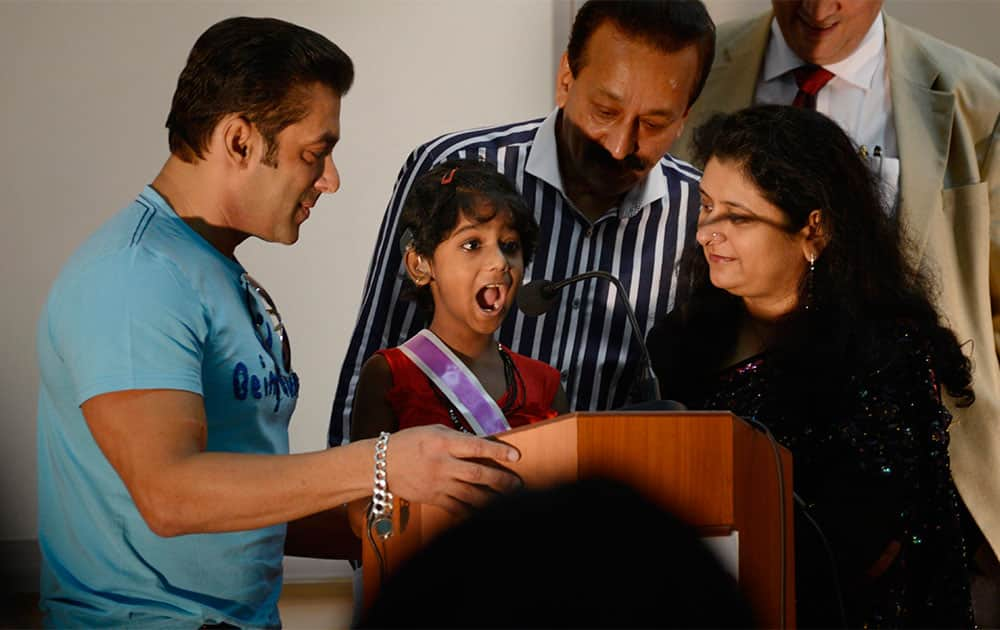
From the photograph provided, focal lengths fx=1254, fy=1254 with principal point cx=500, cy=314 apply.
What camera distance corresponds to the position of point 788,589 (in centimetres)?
165

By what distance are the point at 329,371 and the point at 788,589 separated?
96.2 inches

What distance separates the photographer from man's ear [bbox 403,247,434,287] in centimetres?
228

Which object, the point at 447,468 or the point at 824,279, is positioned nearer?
the point at 447,468

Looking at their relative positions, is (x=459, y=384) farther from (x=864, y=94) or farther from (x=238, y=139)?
(x=864, y=94)

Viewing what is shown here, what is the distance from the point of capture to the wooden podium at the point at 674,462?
54.4 inches

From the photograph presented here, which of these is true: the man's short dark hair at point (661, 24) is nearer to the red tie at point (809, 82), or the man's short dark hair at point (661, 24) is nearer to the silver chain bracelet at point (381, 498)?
the red tie at point (809, 82)

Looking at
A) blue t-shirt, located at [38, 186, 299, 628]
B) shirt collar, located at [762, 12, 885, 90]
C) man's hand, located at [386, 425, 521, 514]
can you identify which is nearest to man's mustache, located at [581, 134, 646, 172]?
shirt collar, located at [762, 12, 885, 90]

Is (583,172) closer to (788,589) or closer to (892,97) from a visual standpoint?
(892,97)

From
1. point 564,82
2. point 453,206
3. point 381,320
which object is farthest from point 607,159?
point 381,320

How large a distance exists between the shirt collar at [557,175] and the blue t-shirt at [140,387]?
1010 mm

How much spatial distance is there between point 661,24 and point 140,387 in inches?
54.6

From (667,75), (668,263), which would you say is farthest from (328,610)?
(667,75)

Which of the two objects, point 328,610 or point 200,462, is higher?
point 200,462

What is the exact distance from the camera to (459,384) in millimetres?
2154
